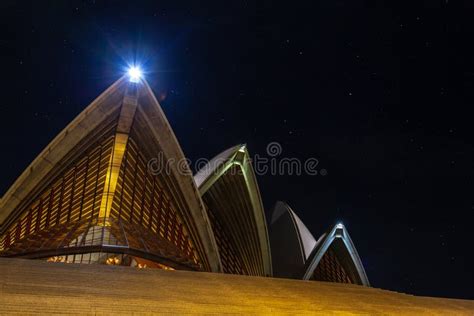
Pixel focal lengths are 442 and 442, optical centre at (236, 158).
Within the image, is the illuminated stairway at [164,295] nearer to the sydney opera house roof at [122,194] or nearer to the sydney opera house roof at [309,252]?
the sydney opera house roof at [122,194]

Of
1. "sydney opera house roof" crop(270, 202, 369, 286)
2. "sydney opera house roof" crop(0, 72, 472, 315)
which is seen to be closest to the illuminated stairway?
"sydney opera house roof" crop(0, 72, 472, 315)

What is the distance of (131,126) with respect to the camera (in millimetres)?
14492

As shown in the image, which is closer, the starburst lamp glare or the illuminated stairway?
A: the illuminated stairway

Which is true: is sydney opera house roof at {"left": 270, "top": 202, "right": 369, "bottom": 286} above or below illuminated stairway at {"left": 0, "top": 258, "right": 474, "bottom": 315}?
above

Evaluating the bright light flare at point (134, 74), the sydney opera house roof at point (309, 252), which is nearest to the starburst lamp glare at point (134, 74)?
the bright light flare at point (134, 74)

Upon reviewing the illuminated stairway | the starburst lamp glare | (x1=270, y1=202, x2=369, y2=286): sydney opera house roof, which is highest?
the starburst lamp glare

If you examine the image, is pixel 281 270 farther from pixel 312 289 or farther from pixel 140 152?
pixel 312 289

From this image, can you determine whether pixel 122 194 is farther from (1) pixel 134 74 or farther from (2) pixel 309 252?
(2) pixel 309 252

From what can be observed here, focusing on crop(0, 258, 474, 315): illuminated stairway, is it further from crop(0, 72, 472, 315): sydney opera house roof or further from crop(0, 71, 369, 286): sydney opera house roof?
crop(0, 71, 369, 286): sydney opera house roof

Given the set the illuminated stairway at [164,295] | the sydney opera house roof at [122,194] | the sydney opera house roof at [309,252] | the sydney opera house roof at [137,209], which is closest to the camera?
the illuminated stairway at [164,295]

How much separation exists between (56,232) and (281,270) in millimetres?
13446

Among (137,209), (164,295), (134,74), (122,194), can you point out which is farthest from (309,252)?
(164,295)

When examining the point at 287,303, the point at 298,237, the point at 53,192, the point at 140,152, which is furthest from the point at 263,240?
the point at 287,303

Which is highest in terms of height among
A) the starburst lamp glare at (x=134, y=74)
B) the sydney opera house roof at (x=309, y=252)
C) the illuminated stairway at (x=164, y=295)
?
the starburst lamp glare at (x=134, y=74)
